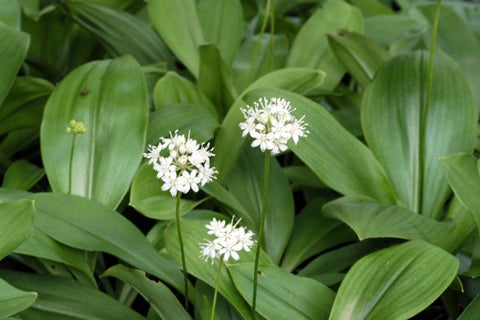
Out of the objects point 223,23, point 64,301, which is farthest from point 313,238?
point 223,23

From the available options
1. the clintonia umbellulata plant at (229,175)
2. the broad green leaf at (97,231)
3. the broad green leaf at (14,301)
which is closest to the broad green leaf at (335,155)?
the clintonia umbellulata plant at (229,175)

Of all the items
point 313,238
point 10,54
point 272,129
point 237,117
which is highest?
point 272,129

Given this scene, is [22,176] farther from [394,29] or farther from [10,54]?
[394,29]

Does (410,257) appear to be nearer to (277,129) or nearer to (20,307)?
(277,129)

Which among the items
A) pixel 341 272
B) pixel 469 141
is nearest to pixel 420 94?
pixel 469 141

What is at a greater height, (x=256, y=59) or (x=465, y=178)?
(x=465, y=178)
